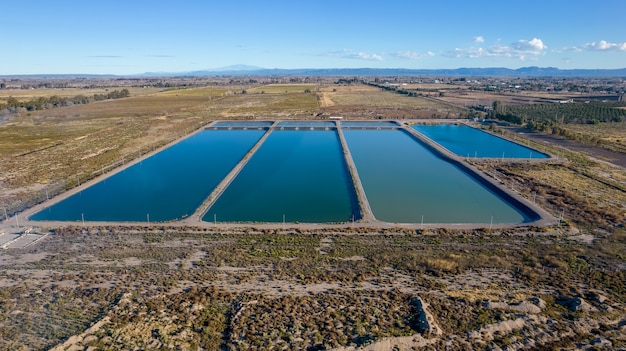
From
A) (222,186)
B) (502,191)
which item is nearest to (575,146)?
(502,191)

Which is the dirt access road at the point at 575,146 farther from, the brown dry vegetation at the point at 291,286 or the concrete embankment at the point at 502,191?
the brown dry vegetation at the point at 291,286

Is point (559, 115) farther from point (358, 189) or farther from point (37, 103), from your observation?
point (37, 103)

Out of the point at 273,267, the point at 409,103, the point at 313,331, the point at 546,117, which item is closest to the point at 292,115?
the point at 409,103

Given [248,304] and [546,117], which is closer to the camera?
[248,304]

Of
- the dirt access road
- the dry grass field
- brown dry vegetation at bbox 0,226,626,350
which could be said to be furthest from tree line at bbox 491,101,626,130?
brown dry vegetation at bbox 0,226,626,350

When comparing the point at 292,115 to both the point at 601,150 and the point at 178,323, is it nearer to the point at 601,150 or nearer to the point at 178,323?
the point at 601,150

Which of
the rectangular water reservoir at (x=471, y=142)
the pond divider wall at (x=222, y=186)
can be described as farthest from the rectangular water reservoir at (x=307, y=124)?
the pond divider wall at (x=222, y=186)
